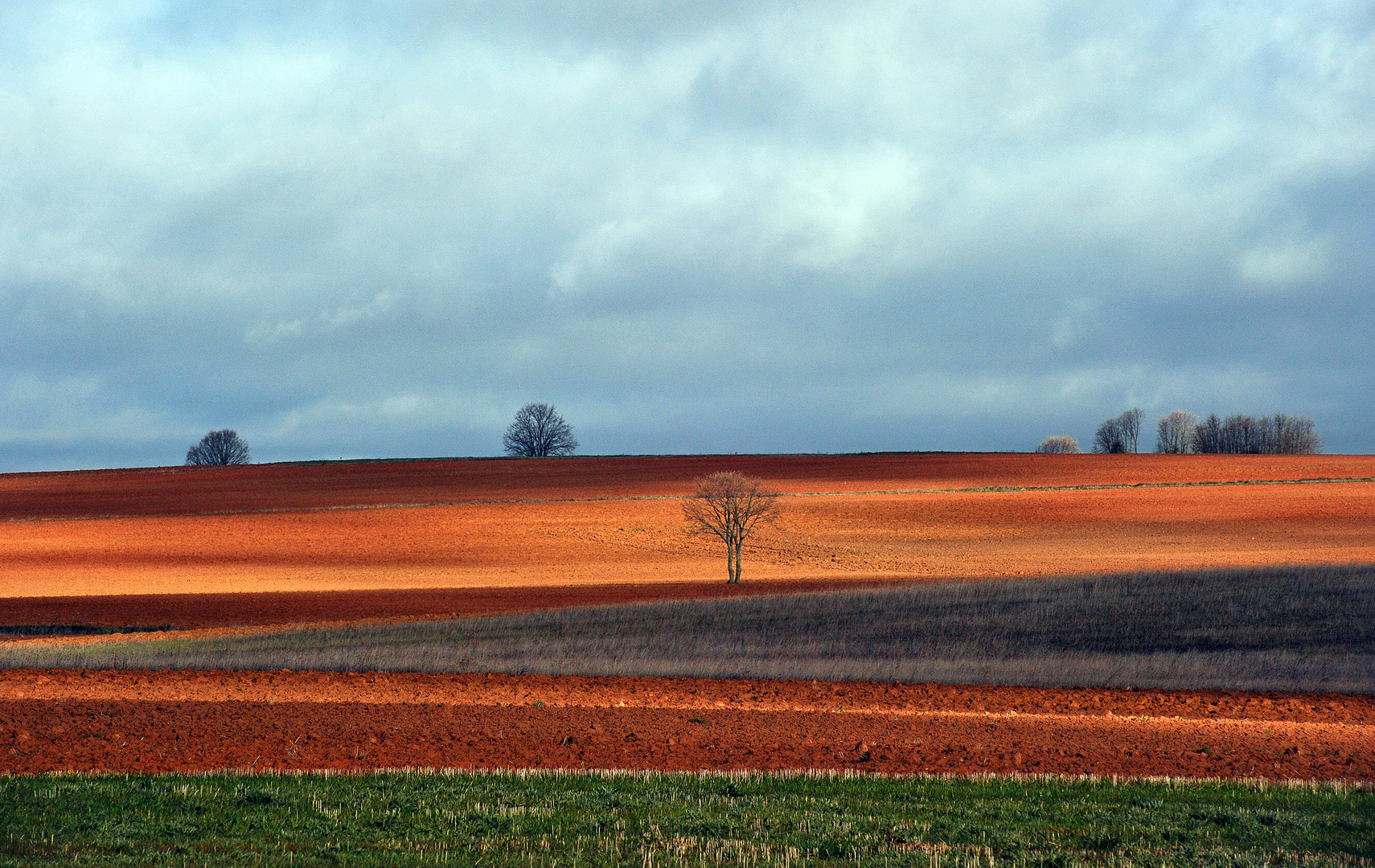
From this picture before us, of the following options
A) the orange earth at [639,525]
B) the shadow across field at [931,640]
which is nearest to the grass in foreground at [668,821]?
the shadow across field at [931,640]

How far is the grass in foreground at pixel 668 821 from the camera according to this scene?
739cm

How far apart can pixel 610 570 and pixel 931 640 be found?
2393 cm

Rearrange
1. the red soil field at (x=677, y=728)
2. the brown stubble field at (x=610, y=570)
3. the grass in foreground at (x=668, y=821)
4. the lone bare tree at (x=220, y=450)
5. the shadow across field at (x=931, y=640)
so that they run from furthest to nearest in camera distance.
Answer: the lone bare tree at (x=220, y=450) < the shadow across field at (x=931, y=640) < the brown stubble field at (x=610, y=570) < the red soil field at (x=677, y=728) < the grass in foreground at (x=668, y=821)

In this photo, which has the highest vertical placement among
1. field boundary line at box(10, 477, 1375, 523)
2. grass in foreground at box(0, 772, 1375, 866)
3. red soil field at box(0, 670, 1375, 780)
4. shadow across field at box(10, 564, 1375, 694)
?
field boundary line at box(10, 477, 1375, 523)

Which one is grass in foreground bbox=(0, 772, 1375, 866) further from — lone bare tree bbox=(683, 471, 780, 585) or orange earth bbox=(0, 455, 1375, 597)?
lone bare tree bbox=(683, 471, 780, 585)

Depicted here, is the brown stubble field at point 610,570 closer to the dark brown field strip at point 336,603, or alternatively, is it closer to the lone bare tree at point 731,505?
the dark brown field strip at point 336,603

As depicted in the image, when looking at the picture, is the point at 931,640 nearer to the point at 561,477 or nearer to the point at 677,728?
the point at 677,728

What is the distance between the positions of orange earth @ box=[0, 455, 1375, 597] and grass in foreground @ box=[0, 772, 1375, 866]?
1191 inches

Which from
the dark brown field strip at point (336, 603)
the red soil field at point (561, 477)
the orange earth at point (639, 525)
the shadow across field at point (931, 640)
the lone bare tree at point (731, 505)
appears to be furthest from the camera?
the red soil field at point (561, 477)

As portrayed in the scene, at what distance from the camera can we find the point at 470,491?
2876 inches

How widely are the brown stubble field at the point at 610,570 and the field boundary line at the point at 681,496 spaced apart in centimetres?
50

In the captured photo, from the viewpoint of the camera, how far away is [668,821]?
→ 8.41m

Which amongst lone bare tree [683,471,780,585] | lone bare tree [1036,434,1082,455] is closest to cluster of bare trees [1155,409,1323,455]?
lone bare tree [1036,434,1082,455]

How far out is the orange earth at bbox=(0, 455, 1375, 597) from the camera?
43.0m
